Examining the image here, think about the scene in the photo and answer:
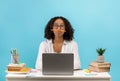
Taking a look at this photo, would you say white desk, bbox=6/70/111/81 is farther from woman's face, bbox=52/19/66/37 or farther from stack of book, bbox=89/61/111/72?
woman's face, bbox=52/19/66/37

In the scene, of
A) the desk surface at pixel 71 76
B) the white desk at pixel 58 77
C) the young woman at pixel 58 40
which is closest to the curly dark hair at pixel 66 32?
the young woman at pixel 58 40

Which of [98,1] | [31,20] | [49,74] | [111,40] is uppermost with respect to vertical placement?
[98,1]

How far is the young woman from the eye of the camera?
346 cm

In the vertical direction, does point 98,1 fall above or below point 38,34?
above

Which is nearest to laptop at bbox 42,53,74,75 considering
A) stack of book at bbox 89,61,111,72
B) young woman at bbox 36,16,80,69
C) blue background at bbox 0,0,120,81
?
stack of book at bbox 89,61,111,72

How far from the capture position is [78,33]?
14.1 ft

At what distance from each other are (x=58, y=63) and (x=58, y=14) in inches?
65.3

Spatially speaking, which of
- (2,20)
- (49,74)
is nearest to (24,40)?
(2,20)

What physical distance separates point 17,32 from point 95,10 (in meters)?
1.25

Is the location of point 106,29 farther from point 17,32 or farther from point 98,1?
point 17,32

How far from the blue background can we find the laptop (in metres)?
1.58

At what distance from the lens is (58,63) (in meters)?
2.71

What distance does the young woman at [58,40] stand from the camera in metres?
3.46

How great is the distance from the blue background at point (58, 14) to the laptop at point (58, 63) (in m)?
1.58
